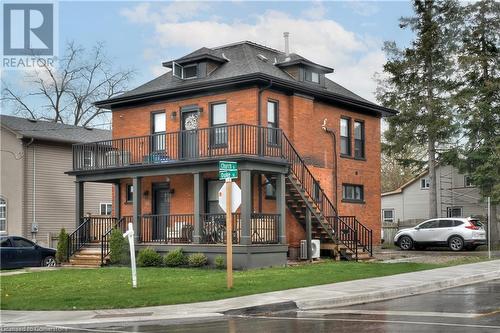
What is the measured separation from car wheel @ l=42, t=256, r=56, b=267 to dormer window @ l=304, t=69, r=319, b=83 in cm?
1288

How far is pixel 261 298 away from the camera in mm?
14633

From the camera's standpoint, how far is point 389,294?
52.0 feet

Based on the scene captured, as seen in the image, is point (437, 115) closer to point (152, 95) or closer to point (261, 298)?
point (152, 95)

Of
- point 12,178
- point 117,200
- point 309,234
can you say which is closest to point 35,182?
point 12,178

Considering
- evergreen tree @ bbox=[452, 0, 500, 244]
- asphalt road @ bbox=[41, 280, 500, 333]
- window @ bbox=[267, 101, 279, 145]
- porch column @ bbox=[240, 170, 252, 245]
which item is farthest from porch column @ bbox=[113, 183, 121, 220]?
evergreen tree @ bbox=[452, 0, 500, 244]

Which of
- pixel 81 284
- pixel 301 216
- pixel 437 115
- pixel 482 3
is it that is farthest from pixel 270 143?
pixel 482 3

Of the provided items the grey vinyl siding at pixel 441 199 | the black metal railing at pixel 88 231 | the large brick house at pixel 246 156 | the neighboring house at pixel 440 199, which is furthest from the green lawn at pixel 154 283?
the neighboring house at pixel 440 199

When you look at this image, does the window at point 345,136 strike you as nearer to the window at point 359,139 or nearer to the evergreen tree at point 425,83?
the window at point 359,139

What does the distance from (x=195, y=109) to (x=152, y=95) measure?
2132 mm

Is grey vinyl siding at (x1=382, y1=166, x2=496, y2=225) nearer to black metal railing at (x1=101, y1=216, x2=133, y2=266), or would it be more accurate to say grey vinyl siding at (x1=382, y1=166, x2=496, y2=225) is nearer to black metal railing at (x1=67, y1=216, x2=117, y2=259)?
black metal railing at (x1=67, y1=216, x2=117, y2=259)

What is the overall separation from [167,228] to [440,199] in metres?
27.1

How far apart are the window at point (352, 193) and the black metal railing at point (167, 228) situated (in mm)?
7568

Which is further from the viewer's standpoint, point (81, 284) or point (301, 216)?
point (301, 216)

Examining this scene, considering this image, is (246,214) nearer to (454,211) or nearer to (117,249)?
(117,249)
